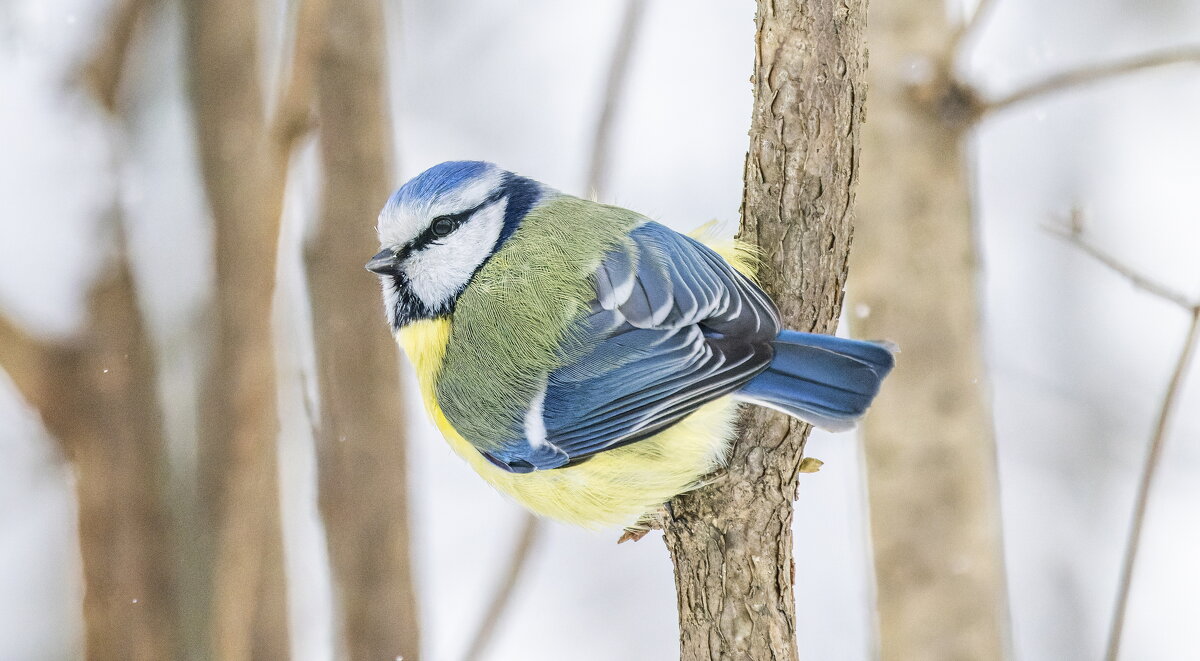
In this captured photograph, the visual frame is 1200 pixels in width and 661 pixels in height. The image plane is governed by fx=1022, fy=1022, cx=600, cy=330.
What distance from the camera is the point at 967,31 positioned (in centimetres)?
205

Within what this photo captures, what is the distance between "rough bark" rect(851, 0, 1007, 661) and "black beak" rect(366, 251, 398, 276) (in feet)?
3.27

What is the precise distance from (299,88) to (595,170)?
680 millimetres

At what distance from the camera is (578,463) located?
5.32 ft


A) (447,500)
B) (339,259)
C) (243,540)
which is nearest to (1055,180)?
(447,500)

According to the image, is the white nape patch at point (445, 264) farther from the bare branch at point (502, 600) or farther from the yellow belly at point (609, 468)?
the bare branch at point (502, 600)

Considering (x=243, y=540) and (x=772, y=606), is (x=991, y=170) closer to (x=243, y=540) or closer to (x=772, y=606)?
(x=772, y=606)

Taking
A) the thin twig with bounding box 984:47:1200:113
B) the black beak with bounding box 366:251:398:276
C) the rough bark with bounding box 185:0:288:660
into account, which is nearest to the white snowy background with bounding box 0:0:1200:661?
the rough bark with bounding box 185:0:288:660

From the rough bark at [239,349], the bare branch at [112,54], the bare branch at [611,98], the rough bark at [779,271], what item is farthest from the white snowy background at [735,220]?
the rough bark at [779,271]

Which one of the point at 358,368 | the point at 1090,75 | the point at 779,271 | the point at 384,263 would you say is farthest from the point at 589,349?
the point at 1090,75

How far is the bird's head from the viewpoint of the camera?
176 centimetres

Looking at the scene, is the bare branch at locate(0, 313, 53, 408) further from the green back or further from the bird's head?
the green back

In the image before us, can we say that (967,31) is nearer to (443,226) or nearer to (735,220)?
(735,220)

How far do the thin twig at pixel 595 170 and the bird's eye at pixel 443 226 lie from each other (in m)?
0.40

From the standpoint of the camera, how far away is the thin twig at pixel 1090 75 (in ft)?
6.37
